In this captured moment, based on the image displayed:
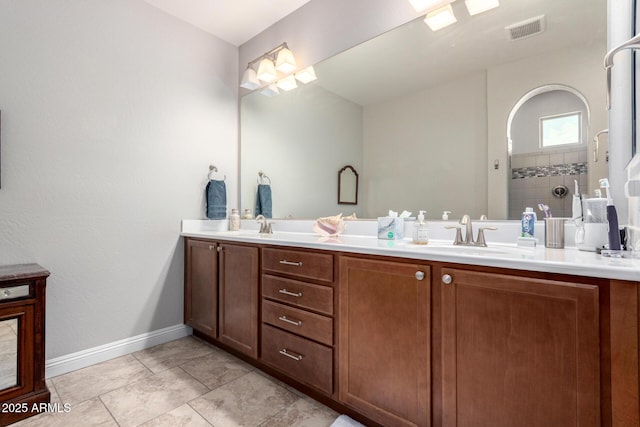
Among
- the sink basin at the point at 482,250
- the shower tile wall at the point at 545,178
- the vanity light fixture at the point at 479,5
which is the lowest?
the sink basin at the point at 482,250

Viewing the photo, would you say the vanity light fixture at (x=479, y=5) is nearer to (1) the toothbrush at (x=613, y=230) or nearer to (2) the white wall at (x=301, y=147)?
(2) the white wall at (x=301, y=147)

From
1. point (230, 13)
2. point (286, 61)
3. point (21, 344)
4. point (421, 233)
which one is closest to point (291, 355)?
point (421, 233)

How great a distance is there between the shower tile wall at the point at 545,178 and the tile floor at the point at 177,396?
1.37 meters

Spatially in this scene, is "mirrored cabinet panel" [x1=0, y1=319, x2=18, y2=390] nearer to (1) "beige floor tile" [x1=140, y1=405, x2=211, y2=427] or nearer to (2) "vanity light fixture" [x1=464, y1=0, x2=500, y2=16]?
(1) "beige floor tile" [x1=140, y1=405, x2=211, y2=427]

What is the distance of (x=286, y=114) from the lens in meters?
2.58

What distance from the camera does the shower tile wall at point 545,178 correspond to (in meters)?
1.29

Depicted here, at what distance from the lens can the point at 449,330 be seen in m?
1.06

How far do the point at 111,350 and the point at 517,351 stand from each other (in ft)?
7.83

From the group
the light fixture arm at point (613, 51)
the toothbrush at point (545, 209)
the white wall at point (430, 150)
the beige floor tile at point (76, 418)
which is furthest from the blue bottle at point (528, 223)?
the beige floor tile at point (76, 418)

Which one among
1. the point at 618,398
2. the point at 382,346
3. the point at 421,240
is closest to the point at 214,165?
the point at 421,240

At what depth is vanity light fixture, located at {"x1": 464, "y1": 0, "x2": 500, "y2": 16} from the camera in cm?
150

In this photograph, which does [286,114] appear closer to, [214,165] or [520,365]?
[214,165]

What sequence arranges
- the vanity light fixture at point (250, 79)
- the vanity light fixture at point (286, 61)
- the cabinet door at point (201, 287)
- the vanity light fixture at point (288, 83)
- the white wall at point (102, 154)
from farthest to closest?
the vanity light fixture at point (250, 79) < the vanity light fixture at point (288, 83) < the vanity light fixture at point (286, 61) < the cabinet door at point (201, 287) < the white wall at point (102, 154)

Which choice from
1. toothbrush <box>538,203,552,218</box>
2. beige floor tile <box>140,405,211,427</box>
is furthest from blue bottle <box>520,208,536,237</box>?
beige floor tile <box>140,405,211,427</box>
